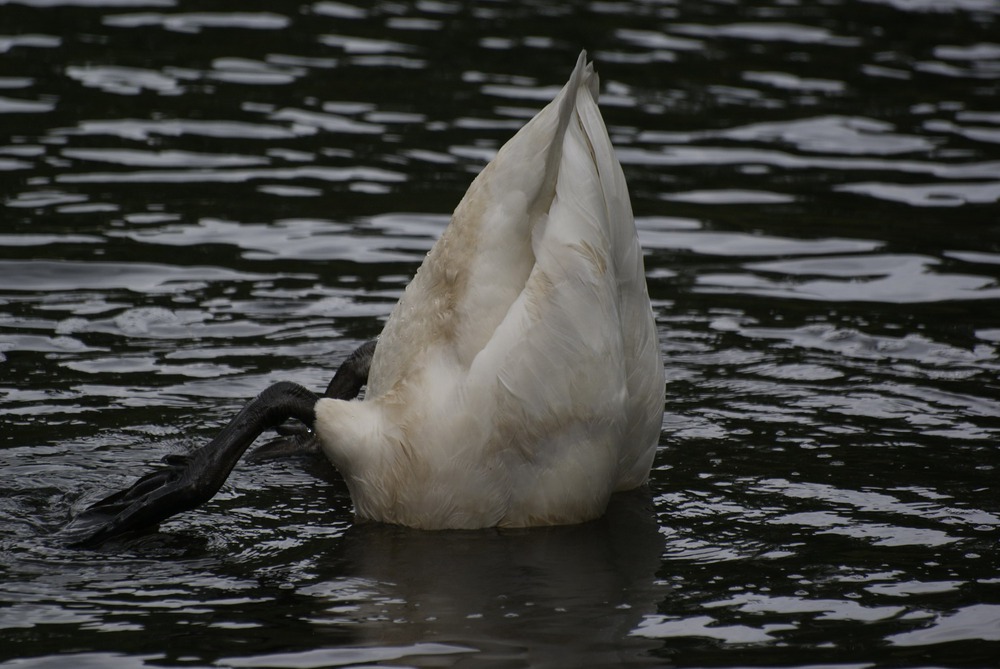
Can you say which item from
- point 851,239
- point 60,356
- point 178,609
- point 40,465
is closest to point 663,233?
point 851,239

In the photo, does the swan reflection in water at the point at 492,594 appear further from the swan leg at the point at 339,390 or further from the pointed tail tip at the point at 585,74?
the pointed tail tip at the point at 585,74

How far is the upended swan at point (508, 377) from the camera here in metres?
5.36

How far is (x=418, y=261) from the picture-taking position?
9.05 meters

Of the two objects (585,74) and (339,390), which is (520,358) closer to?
(585,74)

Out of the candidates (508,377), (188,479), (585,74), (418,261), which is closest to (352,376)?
(188,479)

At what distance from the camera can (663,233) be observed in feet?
32.0

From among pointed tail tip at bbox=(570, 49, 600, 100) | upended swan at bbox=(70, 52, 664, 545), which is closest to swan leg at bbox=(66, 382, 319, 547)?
upended swan at bbox=(70, 52, 664, 545)

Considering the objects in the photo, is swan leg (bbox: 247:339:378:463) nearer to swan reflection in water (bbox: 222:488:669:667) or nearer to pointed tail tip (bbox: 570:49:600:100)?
swan reflection in water (bbox: 222:488:669:667)

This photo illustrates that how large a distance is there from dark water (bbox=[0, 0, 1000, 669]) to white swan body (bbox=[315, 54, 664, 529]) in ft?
0.69

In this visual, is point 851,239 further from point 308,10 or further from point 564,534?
point 308,10

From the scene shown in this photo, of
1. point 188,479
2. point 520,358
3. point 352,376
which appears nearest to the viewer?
point 520,358

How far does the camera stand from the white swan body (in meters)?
5.35

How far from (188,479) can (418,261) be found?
145 inches

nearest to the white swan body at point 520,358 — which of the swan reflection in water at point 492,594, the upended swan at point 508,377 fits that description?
the upended swan at point 508,377
